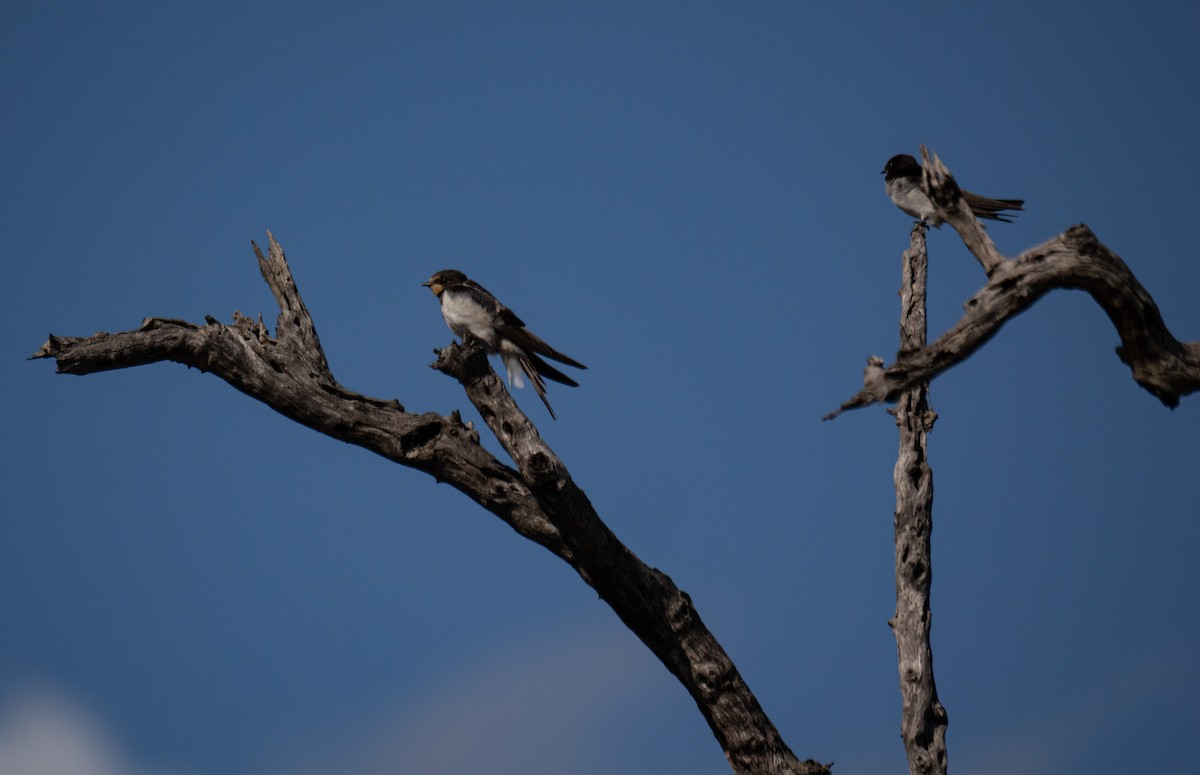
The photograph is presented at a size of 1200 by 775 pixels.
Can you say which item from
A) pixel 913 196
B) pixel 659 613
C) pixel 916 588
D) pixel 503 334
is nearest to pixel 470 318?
pixel 503 334

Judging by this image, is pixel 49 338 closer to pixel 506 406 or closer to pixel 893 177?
pixel 506 406

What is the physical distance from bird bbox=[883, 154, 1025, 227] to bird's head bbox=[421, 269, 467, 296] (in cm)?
486

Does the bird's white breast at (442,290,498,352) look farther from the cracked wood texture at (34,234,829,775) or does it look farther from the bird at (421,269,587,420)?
the cracked wood texture at (34,234,829,775)

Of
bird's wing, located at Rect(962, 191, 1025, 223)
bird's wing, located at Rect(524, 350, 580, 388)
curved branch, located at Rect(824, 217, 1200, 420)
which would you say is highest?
bird's wing, located at Rect(962, 191, 1025, 223)

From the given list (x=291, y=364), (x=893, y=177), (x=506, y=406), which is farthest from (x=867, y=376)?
(x=893, y=177)

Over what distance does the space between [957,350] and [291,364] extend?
4262mm

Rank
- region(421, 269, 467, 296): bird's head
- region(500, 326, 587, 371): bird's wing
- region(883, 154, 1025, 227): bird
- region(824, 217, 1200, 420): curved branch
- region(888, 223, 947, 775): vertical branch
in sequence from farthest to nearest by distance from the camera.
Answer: region(883, 154, 1025, 227): bird < region(421, 269, 467, 296): bird's head < region(500, 326, 587, 371): bird's wing < region(888, 223, 947, 775): vertical branch < region(824, 217, 1200, 420): curved branch

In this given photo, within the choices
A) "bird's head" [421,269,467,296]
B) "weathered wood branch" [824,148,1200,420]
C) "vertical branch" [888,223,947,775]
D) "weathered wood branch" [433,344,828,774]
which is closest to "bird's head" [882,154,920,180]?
"vertical branch" [888,223,947,775]

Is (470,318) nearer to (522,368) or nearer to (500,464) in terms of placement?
(522,368)

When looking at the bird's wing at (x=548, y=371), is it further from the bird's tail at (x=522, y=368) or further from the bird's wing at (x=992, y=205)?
the bird's wing at (x=992, y=205)

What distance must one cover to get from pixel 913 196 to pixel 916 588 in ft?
18.5

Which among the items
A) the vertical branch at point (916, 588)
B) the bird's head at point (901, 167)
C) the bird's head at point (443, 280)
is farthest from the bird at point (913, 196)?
the bird's head at point (443, 280)

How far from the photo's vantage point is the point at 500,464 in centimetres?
716

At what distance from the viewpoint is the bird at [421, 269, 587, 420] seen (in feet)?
27.9
